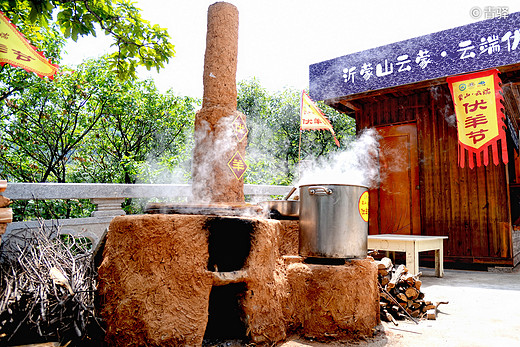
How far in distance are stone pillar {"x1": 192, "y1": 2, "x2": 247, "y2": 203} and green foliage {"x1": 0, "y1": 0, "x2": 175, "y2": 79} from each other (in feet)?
4.81

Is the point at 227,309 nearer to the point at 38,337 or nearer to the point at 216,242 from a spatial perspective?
the point at 216,242

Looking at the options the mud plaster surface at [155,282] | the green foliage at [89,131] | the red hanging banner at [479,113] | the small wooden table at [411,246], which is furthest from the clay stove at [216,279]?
the green foliage at [89,131]

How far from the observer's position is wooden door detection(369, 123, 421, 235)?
883cm

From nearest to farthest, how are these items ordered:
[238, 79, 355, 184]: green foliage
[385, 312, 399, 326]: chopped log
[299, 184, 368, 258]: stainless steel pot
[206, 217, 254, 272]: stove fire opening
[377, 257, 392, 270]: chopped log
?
[206, 217, 254, 272]: stove fire opening
[299, 184, 368, 258]: stainless steel pot
[385, 312, 399, 326]: chopped log
[377, 257, 392, 270]: chopped log
[238, 79, 355, 184]: green foliage

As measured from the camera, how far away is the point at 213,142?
421 centimetres

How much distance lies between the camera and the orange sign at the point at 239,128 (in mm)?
4336

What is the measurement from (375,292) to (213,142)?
8.45ft

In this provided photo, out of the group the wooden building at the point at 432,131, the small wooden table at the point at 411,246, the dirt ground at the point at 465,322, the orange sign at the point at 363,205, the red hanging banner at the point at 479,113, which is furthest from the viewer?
the wooden building at the point at 432,131

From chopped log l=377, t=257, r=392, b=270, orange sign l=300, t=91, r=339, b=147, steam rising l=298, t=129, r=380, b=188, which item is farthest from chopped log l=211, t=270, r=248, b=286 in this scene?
steam rising l=298, t=129, r=380, b=188

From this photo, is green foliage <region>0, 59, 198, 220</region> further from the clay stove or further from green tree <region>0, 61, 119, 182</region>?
the clay stove

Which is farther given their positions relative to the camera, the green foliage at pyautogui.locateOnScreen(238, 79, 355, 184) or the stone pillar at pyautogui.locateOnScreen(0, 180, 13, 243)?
the green foliage at pyautogui.locateOnScreen(238, 79, 355, 184)

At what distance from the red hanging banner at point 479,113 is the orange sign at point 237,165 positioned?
5708 millimetres

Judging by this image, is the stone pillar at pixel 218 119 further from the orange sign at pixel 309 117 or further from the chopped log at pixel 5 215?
the orange sign at pixel 309 117

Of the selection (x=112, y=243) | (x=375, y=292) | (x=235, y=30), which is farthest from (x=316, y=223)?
(x=235, y=30)
